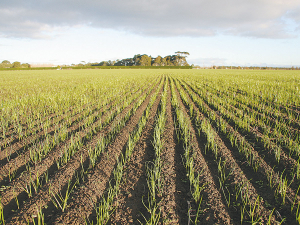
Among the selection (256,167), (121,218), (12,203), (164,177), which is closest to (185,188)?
(164,177)

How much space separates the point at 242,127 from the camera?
14.7 ft

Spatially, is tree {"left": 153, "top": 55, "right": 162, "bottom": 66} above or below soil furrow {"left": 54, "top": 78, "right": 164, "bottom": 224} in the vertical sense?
above

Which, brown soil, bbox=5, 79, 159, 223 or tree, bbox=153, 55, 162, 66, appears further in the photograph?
tree, bbox=153, 55, 162, 66

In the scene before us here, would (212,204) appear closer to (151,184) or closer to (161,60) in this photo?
(151,184)

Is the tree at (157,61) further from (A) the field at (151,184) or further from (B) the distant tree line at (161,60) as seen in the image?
(A) the field at (151,184)

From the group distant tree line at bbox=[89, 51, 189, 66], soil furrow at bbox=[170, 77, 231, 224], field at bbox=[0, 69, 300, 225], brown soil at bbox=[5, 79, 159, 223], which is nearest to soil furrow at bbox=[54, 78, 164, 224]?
field at bbox=[0, 69, 300, 225]

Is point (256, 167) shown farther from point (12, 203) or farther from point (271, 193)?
point (12, 203)

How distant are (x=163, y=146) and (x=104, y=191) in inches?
60.4

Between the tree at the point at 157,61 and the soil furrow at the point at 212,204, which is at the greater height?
the tree at the point at 157,61

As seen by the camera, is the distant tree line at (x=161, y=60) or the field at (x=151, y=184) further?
the distant tree line at (x=161, y=60)

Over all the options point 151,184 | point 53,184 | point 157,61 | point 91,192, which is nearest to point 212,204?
point 151,184

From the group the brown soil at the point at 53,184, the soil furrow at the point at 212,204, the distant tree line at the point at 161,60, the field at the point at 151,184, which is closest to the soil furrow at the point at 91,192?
the field at the point at 151,184

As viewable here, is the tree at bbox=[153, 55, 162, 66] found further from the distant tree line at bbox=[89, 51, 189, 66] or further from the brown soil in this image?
the brown soil

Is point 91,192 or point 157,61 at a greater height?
point 157,61
